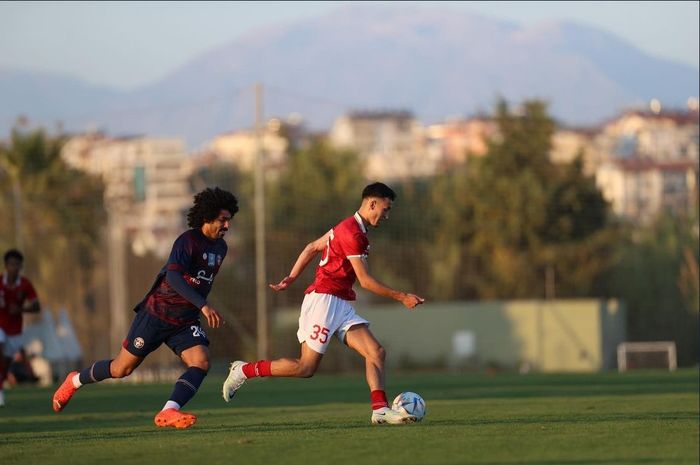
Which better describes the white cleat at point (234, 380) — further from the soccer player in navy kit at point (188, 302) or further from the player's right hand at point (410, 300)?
the player's right hand at point (410, 300)

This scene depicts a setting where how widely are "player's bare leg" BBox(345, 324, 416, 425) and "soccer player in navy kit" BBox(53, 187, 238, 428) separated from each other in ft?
4.10

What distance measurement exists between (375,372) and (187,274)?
173cm

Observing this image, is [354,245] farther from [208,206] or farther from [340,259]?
[208,206]

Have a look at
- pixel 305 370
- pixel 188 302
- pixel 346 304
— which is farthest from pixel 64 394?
pixel 346 304

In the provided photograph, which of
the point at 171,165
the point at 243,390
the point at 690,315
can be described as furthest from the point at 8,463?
the point at 171,165

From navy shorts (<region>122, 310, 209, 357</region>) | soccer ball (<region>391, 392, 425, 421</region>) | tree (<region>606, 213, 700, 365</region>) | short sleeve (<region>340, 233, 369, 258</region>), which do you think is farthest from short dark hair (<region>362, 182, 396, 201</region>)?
tree (<region>606, 213, 700, 365</region>)

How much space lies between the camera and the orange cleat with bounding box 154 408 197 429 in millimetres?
11906

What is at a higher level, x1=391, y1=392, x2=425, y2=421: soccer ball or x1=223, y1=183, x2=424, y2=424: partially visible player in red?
x1=223, y1=183, x2=424, y2=424: partially visible player in red

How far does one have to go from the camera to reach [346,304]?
12586mm

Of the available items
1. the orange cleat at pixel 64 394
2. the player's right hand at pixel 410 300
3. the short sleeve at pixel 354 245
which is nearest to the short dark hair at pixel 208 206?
the short sleeve at pixel 354 245

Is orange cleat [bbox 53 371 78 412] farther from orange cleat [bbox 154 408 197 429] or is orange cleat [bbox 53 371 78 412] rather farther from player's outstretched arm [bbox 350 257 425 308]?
player's outstretched arm [bbox 350 257 425 308]

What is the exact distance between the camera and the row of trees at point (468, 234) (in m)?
58.0

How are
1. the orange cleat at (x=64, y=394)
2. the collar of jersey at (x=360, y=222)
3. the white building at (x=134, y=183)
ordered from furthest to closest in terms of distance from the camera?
the white building at (x=134, y=183), the orange cleat at (x=64, y=394), the collar of jersey at (x=360, y=222)

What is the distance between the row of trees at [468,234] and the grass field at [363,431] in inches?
1473
